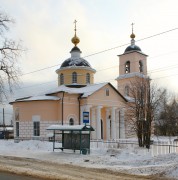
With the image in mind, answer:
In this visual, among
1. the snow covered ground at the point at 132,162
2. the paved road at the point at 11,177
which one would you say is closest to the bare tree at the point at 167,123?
the snow covered ground at the point at 132,162

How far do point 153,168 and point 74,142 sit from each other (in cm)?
947

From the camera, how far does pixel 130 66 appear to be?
51.1m

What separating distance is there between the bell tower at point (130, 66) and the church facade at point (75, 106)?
5.08 feet

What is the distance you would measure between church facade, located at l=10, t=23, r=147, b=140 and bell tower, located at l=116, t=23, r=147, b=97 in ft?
5.08

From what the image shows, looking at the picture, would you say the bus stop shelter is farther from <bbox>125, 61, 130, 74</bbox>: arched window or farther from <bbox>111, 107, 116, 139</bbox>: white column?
<bbox>125, 61, 130, 74</bbox>: arched window

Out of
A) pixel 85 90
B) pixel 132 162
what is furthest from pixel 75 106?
pixel 132 162

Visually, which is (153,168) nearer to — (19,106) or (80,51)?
(19,106)

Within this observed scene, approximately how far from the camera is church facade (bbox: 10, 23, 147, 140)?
38.8 metres

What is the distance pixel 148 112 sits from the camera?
2883 cm

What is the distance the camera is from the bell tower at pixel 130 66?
50.3 metres

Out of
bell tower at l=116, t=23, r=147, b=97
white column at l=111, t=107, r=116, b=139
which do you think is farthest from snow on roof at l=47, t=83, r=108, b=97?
bell tower at l=116, t=23, r=147, b=97

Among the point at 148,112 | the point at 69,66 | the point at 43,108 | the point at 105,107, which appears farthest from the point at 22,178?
the point at 69,66

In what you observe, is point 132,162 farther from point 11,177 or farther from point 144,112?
point 144,112

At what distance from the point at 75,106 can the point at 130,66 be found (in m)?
14.7
